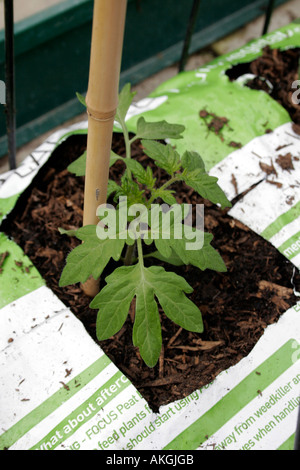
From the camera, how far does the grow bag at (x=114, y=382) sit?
40.2 inches

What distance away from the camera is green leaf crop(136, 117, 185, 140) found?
3.73ft

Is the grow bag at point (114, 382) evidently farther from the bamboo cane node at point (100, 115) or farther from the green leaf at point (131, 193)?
the bamboo cane node at point (100, 115)

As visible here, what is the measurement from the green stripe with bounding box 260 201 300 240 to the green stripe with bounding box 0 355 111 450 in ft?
1.73

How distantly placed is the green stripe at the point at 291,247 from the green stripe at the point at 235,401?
0.23 metres

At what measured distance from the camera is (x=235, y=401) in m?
1.07

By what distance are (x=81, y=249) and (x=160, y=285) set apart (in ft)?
0.55

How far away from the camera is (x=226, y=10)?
2.40m

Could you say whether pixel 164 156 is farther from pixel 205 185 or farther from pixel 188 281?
pixel 188 281

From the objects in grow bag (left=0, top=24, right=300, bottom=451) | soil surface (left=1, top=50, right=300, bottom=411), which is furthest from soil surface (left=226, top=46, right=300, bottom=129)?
soil surface (left=1, top=50, right=300, bottom=411)

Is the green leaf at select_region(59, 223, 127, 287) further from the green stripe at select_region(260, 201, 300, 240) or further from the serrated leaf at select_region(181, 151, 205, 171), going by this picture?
the green stripe at select_region(260, 201, 300, 240)

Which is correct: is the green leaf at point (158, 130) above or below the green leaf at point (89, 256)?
above

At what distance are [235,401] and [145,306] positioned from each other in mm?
327

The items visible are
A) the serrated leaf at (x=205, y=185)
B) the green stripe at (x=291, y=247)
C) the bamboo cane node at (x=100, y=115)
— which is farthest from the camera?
the green stripe at (x=291, y=247)

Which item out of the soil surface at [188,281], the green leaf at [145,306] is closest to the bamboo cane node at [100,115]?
the green leaf at [145,306]
